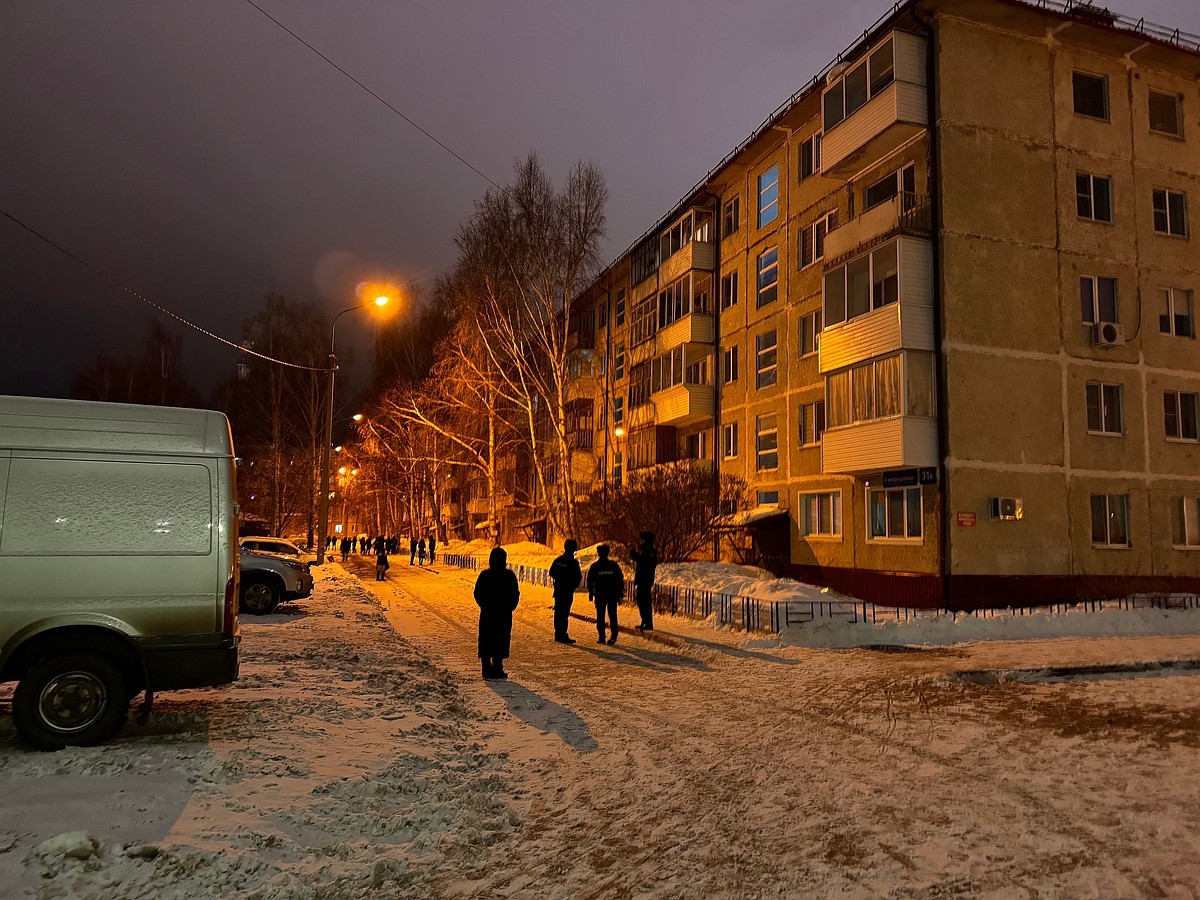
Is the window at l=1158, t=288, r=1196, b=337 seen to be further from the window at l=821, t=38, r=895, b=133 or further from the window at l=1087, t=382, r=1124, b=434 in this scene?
the window at l=821, t=38, r=895, b=133

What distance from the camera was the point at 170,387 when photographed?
166 feet

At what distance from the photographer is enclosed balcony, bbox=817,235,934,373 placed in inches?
811

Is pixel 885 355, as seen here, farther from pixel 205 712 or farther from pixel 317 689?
pixel 205 712

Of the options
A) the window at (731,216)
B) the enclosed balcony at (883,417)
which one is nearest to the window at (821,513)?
the enclosed balcony at (883,417)

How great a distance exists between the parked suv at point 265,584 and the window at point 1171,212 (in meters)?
23.8

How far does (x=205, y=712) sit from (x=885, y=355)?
58.0 feet

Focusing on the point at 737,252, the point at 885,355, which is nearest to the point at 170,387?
the point at 737,252

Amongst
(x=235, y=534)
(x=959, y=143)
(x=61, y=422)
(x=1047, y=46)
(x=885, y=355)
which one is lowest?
(x=235, y=534)

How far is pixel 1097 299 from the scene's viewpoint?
2189cm

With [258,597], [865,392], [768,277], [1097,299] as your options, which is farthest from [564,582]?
[768,277]

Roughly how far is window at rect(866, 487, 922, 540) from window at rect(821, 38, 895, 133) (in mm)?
10221

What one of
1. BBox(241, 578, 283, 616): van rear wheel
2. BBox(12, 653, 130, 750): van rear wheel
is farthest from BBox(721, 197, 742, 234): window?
BBox(12, 653, 130, 750): van rear wheel

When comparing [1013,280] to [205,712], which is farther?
[1013,280]

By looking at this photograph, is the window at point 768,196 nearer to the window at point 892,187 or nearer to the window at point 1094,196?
the window at point 892,187
